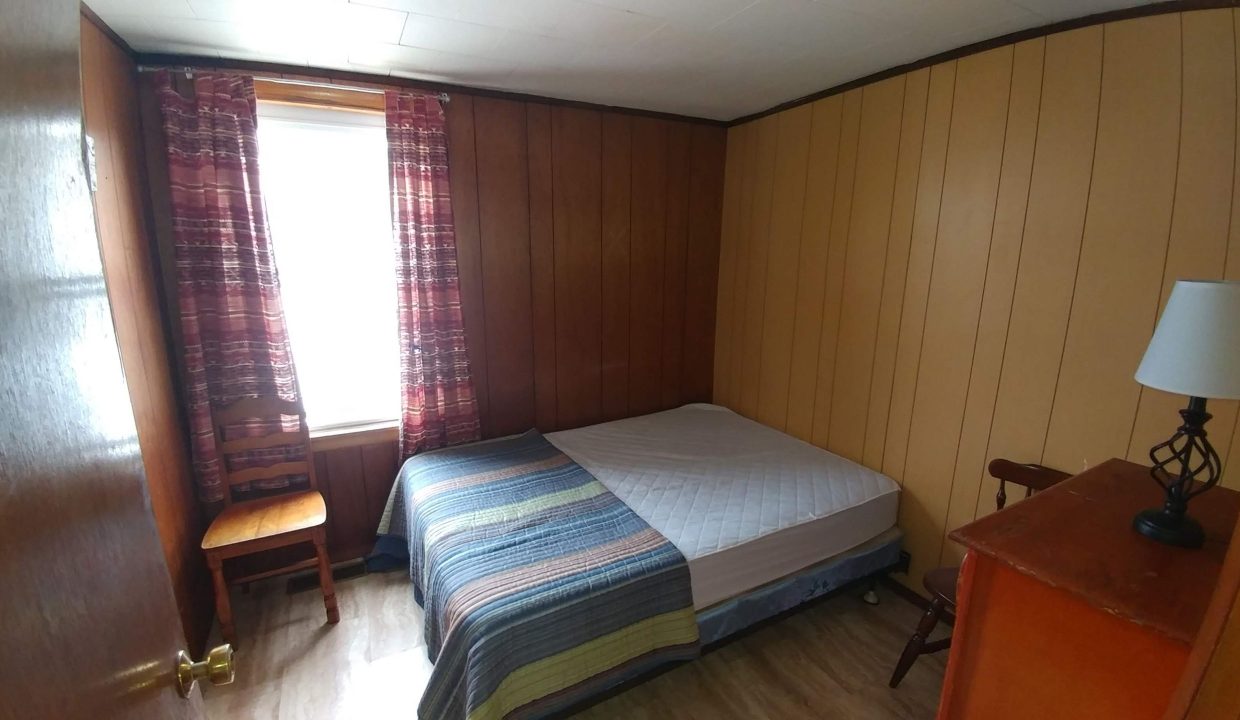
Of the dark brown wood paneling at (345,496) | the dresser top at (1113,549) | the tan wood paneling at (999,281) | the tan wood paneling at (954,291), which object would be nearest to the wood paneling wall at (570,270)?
the dark brown wood paneling at (345,496)

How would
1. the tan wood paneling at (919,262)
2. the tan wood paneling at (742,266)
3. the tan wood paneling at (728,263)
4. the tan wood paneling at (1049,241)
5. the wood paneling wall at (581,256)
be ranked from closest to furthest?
the tan wood paneling at (1049,241)
the tan wood paneling at (919,262)
the wood paneling wall at (581,256)
the tan wood paneling at (742,266)
the tan wood paneling at (728,263)

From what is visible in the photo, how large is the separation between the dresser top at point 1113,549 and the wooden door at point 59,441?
1.27m

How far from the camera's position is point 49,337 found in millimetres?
524

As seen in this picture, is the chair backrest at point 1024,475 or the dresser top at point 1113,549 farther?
the chair backrest at point 1024,475

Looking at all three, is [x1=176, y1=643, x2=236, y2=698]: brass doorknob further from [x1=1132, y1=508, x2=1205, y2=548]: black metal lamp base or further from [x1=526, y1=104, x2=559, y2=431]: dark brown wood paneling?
[x1=526, y1=104, x2=559, y2=431]: dark brown wood paneling

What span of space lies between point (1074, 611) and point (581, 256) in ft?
8.44

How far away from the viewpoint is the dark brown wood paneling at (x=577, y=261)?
2.89 metres

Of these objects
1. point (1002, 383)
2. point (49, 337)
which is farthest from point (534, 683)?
point (1002, 383)

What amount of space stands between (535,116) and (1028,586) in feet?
9.08

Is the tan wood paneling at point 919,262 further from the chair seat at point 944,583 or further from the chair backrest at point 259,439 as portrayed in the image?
the chair backrest at point 259,439

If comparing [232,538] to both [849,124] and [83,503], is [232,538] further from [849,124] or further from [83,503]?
[849,124]

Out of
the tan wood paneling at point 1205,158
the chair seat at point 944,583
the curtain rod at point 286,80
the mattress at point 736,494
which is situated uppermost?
the curtain rod at point 286,80

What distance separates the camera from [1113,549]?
1.03 m

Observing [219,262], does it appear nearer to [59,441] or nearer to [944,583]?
[59,441]
